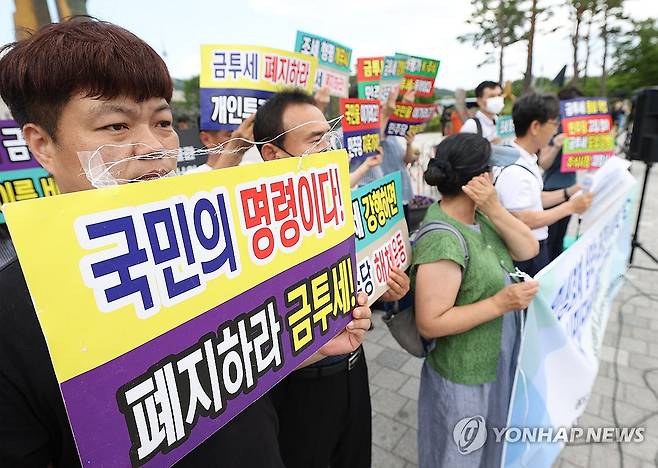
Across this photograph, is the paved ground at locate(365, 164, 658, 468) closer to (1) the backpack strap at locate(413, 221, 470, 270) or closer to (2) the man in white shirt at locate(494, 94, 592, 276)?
(2) the man in white shirt at locate(494, 94, 592, 276)

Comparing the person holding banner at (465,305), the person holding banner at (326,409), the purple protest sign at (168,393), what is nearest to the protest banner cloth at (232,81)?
the person holding banner at (326,409)

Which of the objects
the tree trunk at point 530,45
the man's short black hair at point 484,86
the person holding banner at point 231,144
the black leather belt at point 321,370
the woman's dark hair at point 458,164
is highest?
the tree trunk at point 530,45

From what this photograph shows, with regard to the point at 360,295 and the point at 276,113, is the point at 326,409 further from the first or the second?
the point at 276,113

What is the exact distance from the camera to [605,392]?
8.87 feet

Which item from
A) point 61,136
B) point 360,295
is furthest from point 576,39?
point 61,136

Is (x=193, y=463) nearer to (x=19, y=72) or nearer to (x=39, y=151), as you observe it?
(x=39, y=151)

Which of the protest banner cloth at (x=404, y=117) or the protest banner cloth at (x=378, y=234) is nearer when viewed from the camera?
the protest banner cloth at (x=378, y=234)

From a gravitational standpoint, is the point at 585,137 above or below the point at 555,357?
above

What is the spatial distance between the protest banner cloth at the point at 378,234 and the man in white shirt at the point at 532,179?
1.17 m

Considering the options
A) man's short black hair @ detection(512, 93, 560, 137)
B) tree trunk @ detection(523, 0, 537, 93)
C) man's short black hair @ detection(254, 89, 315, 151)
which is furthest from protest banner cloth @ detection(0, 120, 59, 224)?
tree trunk @ detection(523, 0, 537, 93)

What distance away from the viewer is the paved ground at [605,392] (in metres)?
2.24

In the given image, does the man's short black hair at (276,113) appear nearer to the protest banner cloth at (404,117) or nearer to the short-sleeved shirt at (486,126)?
the protest banner cloth at (404,117)

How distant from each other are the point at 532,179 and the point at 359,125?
1.21m

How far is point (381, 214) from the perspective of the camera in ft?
4.84
